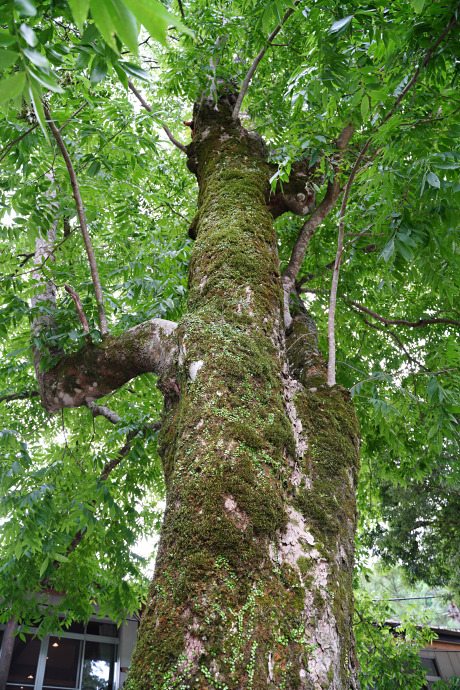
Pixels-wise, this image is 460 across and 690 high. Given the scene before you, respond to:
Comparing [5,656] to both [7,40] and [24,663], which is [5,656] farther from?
[7,40]

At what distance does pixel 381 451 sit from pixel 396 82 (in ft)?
11.6

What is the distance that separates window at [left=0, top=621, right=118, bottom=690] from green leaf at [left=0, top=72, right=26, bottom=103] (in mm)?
10506

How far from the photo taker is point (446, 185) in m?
1.91

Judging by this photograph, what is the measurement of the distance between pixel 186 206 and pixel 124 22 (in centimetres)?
537

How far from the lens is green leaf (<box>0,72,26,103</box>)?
3.00 feet

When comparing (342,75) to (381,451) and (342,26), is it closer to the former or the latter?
(342,26)

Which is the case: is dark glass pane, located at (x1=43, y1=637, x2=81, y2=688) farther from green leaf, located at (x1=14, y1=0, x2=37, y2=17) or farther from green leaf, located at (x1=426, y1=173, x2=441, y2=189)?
green leaf, located at (x1=14, y1=0, x2=37, y2=17)

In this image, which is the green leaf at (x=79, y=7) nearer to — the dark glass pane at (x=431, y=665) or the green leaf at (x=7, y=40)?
the green leaf at (x=7, y=40)

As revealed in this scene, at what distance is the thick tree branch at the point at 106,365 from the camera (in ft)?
9.06

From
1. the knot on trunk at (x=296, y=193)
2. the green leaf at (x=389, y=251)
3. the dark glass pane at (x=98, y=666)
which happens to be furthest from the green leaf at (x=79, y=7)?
the dark glass pane at (x=98, y=666)

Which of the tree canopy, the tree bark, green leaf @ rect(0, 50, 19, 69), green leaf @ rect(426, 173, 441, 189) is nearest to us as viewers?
green leaf @ rect(0, 50, 19, 69)

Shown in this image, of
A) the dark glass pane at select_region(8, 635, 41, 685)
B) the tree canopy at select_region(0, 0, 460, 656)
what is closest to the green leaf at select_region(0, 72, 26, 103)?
the tree canopy at select_region(0, 0, 460, 656)

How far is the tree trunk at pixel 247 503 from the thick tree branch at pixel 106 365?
1.00 feet

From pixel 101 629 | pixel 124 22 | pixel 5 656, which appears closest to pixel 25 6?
pixel 124 22
